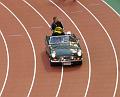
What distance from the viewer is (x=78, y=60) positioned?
24.1 metres

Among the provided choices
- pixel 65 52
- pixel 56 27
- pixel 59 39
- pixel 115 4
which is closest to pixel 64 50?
pixel 65 52

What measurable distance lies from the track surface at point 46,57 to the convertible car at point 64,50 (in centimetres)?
51

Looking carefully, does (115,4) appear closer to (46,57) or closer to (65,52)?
(46,57)

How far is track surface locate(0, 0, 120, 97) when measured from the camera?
22.7 metres

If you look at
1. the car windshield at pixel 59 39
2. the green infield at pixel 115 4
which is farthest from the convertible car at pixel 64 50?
the green infield at pixel 115 4

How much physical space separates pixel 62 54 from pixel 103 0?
8.04 m

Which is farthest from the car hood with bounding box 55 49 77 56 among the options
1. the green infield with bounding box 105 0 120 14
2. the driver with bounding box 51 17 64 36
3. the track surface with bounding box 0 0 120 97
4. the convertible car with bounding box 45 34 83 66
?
the green infield with bounding box 105 0 120 14

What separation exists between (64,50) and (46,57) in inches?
57.0

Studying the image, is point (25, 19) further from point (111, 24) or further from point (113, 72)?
point (113, 72)

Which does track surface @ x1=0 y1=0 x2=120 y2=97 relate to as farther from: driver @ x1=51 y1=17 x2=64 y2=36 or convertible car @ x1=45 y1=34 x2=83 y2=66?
driver @ x1=51 y1=17 x2=64 y2=36

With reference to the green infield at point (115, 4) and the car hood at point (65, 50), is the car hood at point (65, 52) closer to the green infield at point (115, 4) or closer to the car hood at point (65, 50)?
the car hood at point (65, 50)

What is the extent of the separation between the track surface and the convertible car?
20.0 inches

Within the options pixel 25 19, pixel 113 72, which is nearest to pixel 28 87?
pixel 113 72

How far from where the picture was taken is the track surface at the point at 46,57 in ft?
74.4
